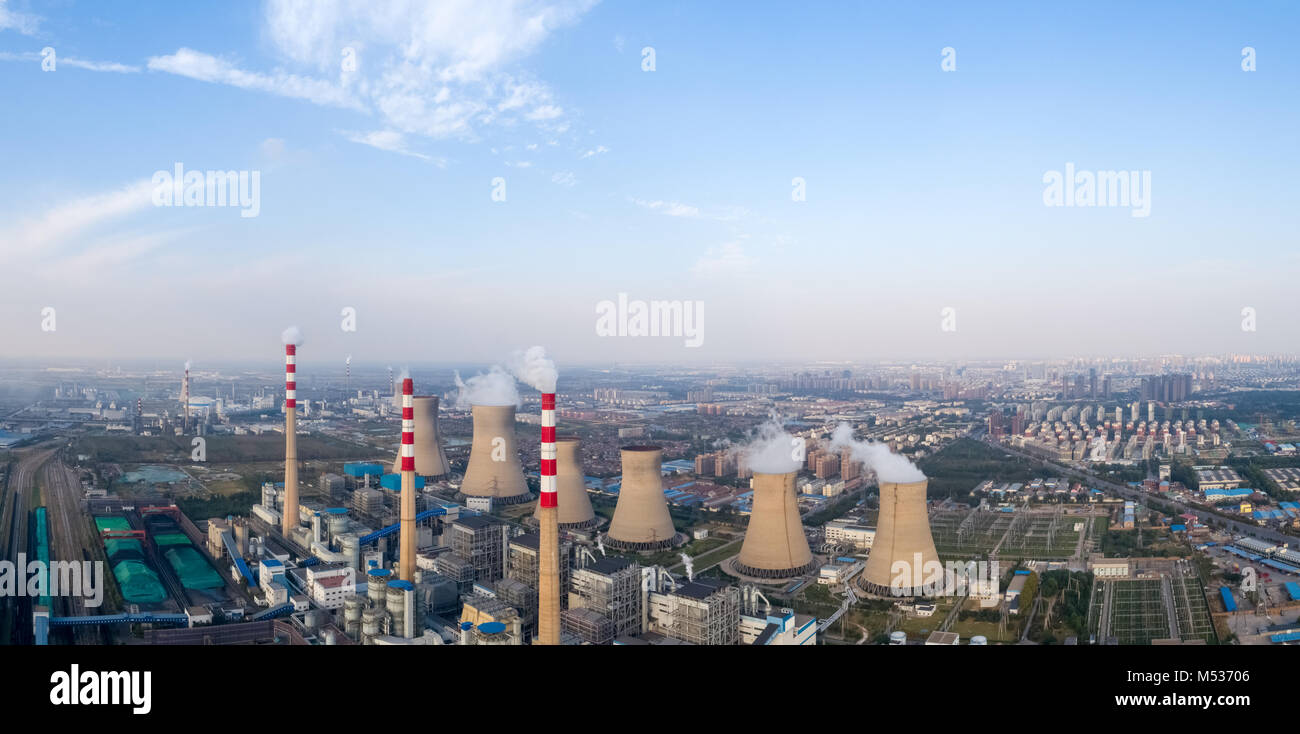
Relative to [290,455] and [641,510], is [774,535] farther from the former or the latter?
[290,455]

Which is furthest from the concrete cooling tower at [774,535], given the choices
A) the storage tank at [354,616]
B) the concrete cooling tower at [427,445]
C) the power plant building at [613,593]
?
the concrete cooling tower at [427,445]

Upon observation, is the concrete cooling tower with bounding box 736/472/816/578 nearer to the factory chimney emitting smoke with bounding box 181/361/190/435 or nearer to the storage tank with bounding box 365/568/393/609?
the storage tank with bounding box 365/568/393/609

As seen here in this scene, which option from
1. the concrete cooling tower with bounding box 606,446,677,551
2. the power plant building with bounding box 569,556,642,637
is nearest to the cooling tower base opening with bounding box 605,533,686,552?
the concrete cooling tower with bounding box 606,446,677,551

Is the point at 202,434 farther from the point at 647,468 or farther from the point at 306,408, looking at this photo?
the point at 647,468

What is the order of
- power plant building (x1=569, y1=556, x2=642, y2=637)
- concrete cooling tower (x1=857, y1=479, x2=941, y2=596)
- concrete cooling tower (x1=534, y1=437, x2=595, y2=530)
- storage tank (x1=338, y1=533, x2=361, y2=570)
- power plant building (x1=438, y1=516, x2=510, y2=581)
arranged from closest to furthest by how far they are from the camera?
power plant building (x1=569, y1=556, x2=642, y2=637) < concrete cooling tower (x1=857, y1=479, x2=941, y2=596) < power plant building (x1=438, y1=516, x2=510, y2=581) < storage tank (x1=338, y1=533, x2=361, y2=570) < concrete cooling tower (x1=534, y1=437, x2=595, y2=530)
